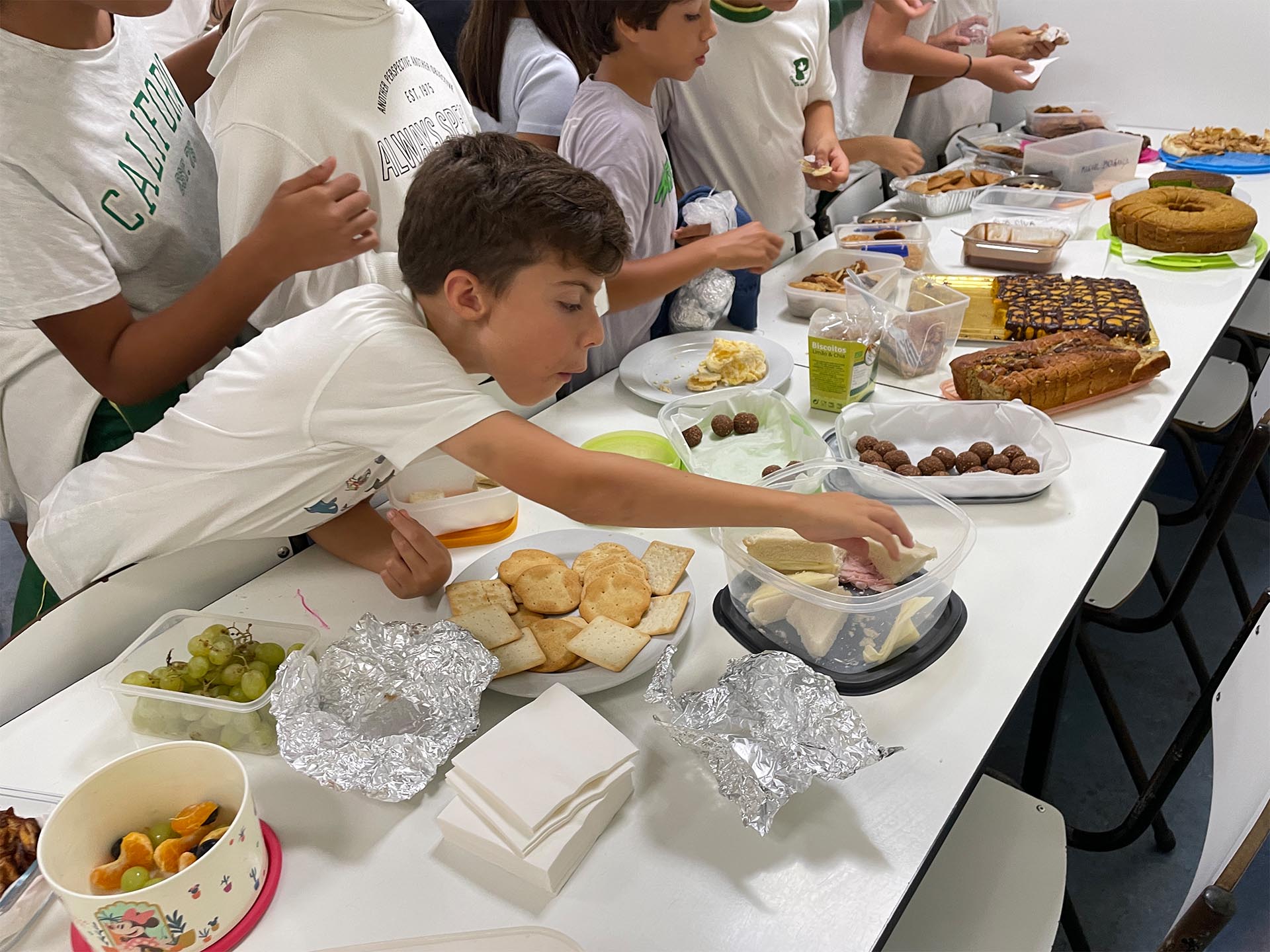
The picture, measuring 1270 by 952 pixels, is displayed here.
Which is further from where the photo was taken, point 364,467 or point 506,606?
point 364,467

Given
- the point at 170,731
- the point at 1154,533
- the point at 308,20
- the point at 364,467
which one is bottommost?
the point at 1154,533

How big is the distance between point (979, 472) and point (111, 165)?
4.58 ft

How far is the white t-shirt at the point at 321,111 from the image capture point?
1.35 m

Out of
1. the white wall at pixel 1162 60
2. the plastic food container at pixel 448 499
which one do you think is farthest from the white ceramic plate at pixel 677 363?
the white wall at pixel 1162 60

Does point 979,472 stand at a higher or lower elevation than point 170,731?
higher

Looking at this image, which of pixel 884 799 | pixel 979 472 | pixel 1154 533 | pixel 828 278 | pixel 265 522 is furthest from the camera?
pixel 828 278

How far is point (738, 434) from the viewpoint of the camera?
5.24ft

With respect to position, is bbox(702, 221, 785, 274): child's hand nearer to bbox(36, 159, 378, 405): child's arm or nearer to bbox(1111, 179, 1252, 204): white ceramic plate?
bbox(36, 159, 378, 405): child's arm

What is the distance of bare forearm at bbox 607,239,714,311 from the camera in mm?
1730

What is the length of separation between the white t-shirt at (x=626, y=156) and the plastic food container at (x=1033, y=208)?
3.41 feet

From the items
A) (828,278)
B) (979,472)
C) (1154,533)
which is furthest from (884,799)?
(828,278)

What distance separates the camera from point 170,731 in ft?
3.38

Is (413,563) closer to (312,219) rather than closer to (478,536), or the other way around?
(478,536)

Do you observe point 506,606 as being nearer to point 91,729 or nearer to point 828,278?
point 91,729
